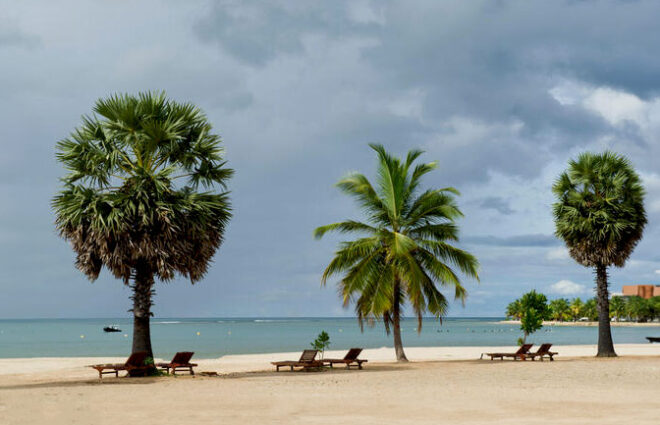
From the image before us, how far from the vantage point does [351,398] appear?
14.6 m

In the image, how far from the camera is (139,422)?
11234 mm

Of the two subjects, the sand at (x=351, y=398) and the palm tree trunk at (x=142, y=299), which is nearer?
the sand at (x=351, y=398)

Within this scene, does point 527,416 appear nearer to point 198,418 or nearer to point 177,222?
point 198,418

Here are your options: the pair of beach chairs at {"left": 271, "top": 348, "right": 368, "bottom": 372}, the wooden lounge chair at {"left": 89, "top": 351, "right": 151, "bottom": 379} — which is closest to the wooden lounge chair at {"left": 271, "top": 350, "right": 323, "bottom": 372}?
the pair of beach chairs at {"left": 271, "top": 348, "right": 368, "bottom": 372}

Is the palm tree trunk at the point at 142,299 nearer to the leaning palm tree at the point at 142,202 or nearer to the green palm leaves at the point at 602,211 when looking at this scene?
the leaning palm tree at the point at 142,202

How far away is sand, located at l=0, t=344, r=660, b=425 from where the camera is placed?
11.6 metres

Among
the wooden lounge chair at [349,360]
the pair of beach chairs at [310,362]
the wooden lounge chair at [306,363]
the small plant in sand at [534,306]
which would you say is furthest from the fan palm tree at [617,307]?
the wooden lounge chair at [306,363]

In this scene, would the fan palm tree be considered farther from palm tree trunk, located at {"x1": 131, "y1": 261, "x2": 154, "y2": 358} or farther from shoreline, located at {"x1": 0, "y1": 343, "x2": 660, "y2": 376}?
palm tree trunk, located at {"x1": 131, "y1": 261, "x2": 154, "y2": 358}

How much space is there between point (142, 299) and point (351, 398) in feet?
30.3

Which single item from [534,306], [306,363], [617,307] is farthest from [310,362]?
[617,307]

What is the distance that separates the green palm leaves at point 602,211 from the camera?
2988cm

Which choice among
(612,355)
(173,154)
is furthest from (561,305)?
(173,154)

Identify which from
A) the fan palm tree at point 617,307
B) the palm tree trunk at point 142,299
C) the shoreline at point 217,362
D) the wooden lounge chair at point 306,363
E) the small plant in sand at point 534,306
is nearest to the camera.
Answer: the palm tree trunk at point 142,299

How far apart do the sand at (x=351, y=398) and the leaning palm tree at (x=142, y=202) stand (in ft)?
11.2
